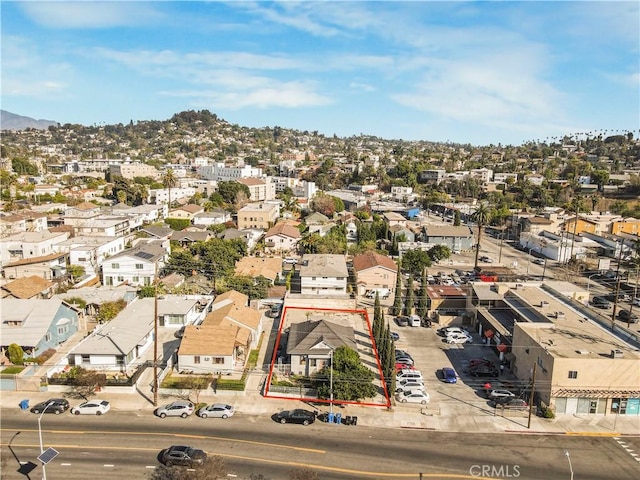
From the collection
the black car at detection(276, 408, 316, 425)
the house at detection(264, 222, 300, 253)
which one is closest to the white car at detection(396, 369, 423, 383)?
the black car at detection(276, 408, 316, 425)

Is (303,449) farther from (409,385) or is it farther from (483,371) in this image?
(483,371)

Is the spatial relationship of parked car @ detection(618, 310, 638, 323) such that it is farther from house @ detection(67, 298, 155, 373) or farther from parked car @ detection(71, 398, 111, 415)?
parked car @ detection(71, 398, 111, 415)

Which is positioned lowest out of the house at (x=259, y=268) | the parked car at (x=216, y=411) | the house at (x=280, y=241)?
the parked car at (x=216, y=411)

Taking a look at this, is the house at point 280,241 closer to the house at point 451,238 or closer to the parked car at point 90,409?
the house at point 451,238

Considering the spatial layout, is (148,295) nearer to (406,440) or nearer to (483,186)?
(406,440)

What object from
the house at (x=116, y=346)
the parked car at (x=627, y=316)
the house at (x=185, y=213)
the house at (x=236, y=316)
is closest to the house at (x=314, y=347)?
the house at (x=236, y=316)
